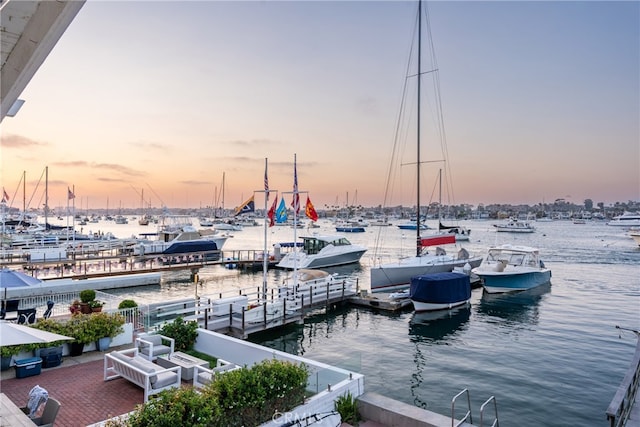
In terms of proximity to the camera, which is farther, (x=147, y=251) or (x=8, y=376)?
(x=147, y=251)

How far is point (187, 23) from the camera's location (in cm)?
1912

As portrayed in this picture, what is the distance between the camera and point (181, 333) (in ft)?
41.0

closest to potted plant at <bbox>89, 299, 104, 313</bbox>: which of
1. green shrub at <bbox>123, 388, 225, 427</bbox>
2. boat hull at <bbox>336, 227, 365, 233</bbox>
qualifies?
green shrub at <bbox>123, 388, 225, 427</bbox>

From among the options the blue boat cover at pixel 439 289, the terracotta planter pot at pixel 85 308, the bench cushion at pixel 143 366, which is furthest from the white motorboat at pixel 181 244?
the bench cushion at pixel 143 366

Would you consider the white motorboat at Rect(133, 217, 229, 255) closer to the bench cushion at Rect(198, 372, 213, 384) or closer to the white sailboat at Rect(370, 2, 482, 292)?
the white sailboat at Rect(370, 2, 482, 292)

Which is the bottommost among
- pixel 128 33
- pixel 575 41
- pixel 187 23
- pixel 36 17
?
pixel 36 17

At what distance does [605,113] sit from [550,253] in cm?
3191

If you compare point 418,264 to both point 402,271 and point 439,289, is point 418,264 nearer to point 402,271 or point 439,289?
point 402,271

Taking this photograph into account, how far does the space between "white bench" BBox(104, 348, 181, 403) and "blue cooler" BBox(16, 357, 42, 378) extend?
5.73ft

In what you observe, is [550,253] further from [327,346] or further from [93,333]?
[93,333]

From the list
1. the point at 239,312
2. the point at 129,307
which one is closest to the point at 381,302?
the point at 239,312

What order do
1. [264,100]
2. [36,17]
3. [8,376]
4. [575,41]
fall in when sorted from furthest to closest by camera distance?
[264,100] → [575,41] → [8,376] → [36,17]

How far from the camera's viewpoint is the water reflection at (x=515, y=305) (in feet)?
77.6

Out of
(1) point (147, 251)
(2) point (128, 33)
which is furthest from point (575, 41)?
(1) point (147, 251)
